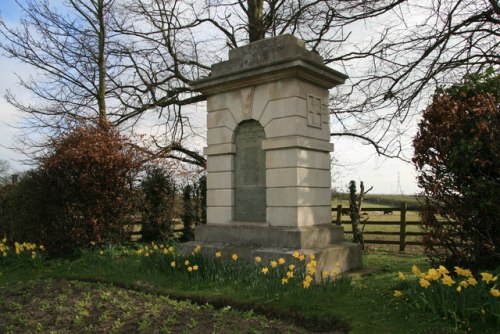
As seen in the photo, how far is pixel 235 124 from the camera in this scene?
853 centimetres

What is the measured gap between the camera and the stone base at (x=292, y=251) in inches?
284

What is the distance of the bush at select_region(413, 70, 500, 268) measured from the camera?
5.31 metres

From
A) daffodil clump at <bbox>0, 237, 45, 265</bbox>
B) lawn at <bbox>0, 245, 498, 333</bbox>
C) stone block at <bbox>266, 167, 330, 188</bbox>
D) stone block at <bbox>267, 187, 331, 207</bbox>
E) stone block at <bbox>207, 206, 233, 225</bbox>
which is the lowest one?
lawn at <bbox>0, 245, 498, 333</bbox>

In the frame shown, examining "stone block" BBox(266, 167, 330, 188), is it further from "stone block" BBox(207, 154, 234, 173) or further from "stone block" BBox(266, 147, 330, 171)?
"stone block" BBox(207, 154, 234, 173)

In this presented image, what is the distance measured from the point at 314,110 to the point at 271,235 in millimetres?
2466

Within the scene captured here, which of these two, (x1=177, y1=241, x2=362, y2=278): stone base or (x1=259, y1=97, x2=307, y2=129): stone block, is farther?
(x1=259, y1=97, x2=307, y2=129): stone block

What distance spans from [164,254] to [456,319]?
15.5 feet

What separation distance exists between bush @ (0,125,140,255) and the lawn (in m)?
2.20

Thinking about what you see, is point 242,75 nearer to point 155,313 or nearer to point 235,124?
point 235,124

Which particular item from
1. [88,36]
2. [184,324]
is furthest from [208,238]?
[88,36]

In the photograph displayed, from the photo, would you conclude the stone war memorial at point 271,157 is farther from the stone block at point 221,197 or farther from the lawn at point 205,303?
the lawn at point 205,303

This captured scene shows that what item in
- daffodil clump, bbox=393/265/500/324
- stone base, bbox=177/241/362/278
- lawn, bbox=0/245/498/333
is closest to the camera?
daffodil clump, bbox=393/265/500/324

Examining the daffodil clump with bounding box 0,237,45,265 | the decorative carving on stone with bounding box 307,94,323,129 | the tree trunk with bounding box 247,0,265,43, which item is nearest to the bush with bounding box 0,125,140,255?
the daffodil clump with bounding box 0,237,45,265

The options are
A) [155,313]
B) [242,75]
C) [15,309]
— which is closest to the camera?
[155,313]
